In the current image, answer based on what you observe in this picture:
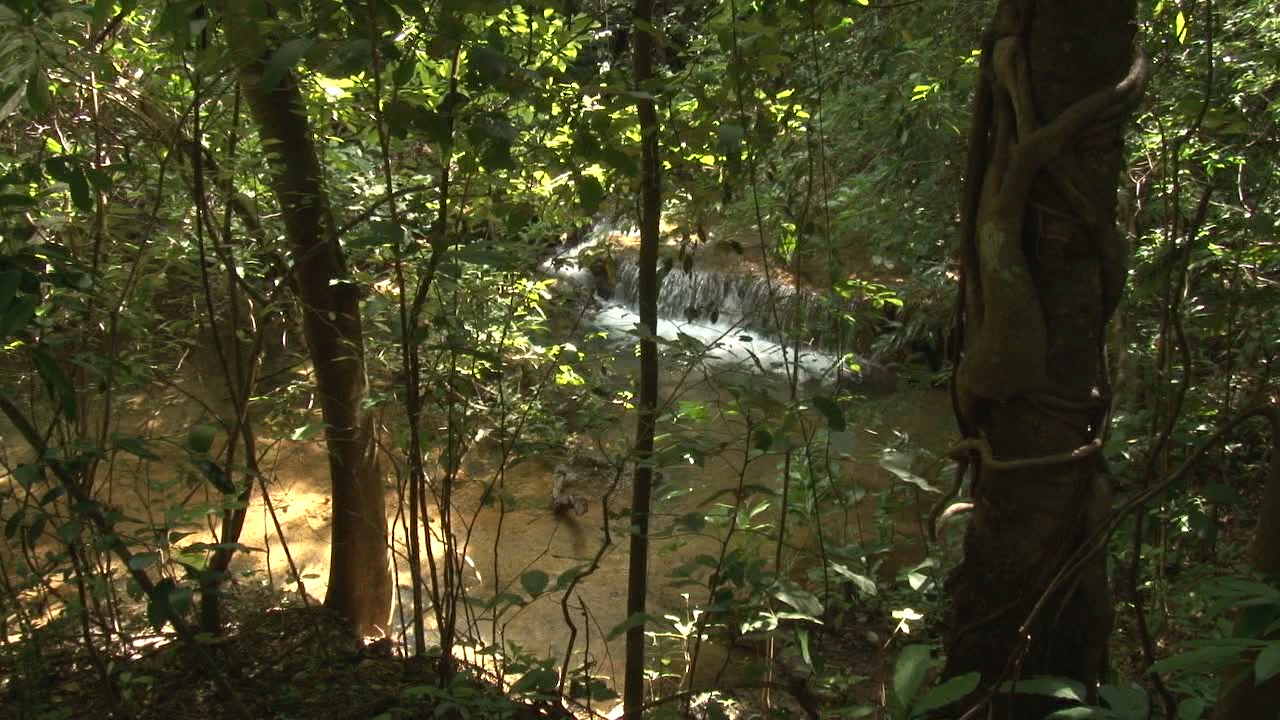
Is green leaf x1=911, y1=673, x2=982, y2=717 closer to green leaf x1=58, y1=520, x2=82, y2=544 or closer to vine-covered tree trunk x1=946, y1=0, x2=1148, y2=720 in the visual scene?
vine-covered tree trunk x1=946, y1=0, x2=1148, y2=720

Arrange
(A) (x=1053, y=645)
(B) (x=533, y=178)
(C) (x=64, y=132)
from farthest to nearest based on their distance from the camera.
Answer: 1. (C) (x=64, y=132)
2. (B) (x=533, y=178)
3. (A) (x=1053, y=645)

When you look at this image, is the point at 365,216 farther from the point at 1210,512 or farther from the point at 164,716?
the point at 1210,512

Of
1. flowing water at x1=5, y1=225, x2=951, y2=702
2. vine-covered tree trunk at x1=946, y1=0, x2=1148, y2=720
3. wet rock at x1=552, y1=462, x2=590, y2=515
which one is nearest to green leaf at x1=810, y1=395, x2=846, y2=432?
vine-covered tree trunk at x1=946, y1=0, x2=1148, y2=720

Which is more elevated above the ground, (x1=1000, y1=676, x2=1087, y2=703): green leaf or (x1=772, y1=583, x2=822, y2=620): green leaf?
(x1=772, y1=583, x2=822, y2=620): green leaf

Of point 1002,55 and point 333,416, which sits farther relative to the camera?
point 333,416

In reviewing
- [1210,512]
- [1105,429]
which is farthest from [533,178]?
[1210,512]

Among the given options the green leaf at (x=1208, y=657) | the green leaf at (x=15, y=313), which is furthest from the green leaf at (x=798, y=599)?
the green leaf at (x=15, y=313)

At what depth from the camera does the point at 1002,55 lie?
64.3 inches

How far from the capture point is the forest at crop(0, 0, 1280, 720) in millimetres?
1602

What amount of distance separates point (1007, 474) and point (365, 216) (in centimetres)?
145

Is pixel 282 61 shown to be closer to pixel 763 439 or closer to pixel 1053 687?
pixel 763 439

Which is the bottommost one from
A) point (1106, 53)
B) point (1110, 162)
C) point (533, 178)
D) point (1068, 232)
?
point (1068, 232)

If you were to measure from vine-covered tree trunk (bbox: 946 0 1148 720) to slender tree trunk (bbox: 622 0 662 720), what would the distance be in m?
0.74

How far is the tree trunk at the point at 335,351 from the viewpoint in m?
2.71
